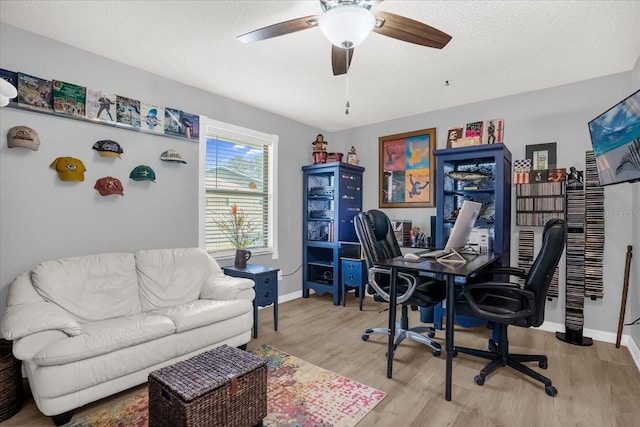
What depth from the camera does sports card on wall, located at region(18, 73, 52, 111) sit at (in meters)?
2.36

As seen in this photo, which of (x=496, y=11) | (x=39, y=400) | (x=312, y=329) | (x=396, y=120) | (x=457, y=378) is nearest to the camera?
(x=39, y=400)

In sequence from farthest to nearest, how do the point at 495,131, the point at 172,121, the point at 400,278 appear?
the point at 495,131
the point at 172,121
the point at 400,278

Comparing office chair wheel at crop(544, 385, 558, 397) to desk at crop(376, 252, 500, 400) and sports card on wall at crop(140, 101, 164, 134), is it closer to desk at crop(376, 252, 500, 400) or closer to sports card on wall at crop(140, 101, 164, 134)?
desk at crop(376, 252, 500, 400)

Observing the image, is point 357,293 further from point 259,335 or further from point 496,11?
point 496,11

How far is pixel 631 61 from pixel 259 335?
13.9ft

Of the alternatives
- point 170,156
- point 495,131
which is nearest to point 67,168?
point 170,156

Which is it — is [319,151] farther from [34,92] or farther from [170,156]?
[34,92]

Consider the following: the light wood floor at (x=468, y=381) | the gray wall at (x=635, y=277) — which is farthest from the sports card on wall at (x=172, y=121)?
the gray wall at (x=635, y=277)

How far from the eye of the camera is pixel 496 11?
6.86 feet

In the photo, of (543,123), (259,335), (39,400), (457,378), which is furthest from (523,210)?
(39,400)

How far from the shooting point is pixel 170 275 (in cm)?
286

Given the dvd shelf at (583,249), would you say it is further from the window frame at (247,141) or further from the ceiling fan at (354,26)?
the window frame at (247,141)

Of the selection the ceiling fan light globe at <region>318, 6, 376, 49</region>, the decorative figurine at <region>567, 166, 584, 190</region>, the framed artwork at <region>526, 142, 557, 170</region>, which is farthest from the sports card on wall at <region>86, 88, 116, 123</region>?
the decorative figurine at <region>567, 166, 584, 190</region>

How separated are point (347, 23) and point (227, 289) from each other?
7.35 ft
